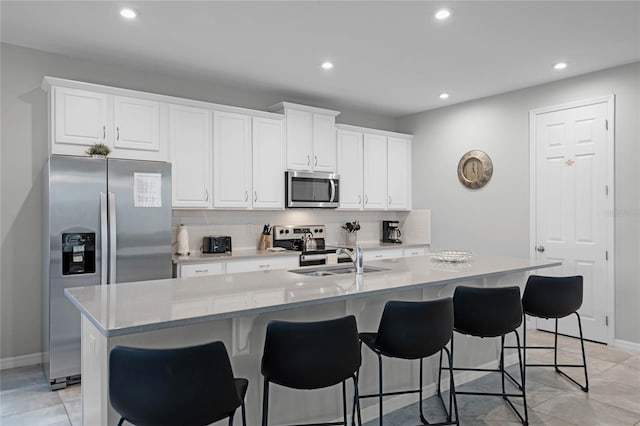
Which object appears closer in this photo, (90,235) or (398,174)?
(90,235)

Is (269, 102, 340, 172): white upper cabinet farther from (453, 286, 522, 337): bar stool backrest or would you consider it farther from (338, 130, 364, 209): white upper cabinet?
(453, 286, 522, 337): bar stool backrest

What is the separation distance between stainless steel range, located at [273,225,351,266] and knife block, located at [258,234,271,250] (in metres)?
0.12

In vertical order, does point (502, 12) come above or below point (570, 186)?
above

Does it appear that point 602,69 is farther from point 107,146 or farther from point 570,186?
point 107,146

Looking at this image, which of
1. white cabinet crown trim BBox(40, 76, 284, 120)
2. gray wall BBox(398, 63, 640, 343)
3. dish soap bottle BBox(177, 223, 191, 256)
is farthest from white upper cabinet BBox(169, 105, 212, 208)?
gray wall BBox(398, 63, 640, 343)

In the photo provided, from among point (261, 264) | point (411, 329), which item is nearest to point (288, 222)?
point (261, 264)

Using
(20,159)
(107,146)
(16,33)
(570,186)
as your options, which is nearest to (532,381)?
(570,186)

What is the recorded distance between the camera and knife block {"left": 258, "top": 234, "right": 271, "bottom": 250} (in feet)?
16.3

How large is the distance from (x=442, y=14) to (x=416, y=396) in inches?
105

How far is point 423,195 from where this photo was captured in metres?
6.16

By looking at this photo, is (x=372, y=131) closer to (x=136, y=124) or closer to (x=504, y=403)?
(x=136, y=124)

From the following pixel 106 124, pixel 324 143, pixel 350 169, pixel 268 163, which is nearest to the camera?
pixel 106 124

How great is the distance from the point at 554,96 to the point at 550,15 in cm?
183

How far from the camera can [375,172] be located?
588 centimetres
